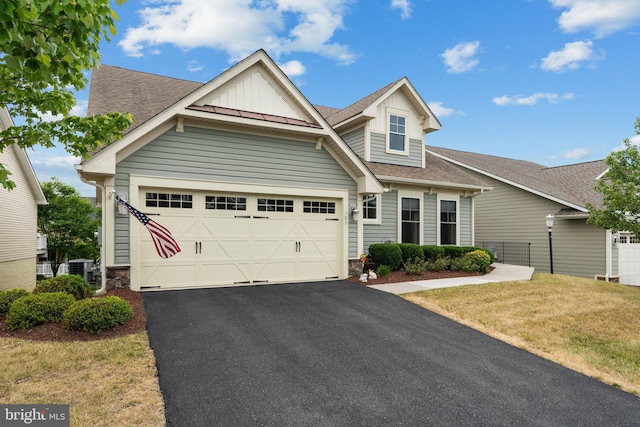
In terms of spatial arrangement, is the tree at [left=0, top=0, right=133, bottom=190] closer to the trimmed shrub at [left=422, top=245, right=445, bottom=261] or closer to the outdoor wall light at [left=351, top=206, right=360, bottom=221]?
the outdoor wall light at [left=351, top=206, right=360, bottom=221]

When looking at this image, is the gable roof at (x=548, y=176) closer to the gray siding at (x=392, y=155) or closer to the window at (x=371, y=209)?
the gray siding at (x=392, y=155)

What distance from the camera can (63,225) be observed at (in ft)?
80.3

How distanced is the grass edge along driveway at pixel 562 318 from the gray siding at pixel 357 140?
21.1ft

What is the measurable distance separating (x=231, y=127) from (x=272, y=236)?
10.3 ft

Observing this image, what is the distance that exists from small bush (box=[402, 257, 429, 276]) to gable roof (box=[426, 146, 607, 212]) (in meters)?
8.33

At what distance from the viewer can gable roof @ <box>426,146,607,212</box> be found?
16.6 metres

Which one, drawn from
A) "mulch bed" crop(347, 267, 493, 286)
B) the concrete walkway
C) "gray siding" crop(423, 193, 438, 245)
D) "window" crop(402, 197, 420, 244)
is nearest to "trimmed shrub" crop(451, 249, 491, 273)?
"mulch bed" crop(347, 267, 493, 286)

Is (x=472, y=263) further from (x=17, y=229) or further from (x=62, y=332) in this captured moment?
(x=17, y=229)

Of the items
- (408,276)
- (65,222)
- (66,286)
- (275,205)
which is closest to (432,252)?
(408,276)

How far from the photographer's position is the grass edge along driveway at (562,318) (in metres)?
5.82

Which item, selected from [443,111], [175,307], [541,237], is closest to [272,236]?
[175,307]

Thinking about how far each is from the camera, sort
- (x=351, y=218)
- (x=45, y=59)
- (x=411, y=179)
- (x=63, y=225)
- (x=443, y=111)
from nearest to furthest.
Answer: (x=45, y=59)
(x=351, y=218)
(x=411, y=179)
(x=63, y=225)
(x=443, y=111)

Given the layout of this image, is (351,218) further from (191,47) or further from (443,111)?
(443,111)

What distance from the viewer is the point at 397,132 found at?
14.4m
